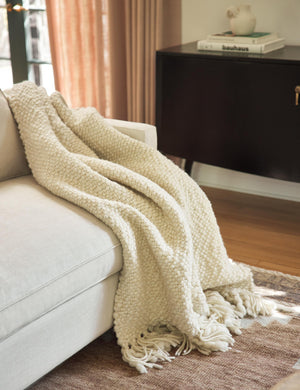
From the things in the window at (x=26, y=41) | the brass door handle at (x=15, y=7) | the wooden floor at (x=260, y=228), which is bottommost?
the wooden floor at (x=260, y=228)

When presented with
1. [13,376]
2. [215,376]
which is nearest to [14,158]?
[13,376]

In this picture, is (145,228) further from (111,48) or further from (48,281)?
(111,48)

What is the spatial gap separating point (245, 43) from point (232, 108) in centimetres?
29

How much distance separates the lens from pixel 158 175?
1832 mm

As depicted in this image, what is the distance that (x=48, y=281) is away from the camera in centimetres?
141

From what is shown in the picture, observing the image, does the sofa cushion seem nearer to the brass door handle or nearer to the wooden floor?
the wooden floor

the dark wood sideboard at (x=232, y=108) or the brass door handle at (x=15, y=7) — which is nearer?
the dark wood sideboard at (x=232, y=108)

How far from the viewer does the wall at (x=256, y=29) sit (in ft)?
8.80

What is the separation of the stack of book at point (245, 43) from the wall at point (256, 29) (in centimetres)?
13

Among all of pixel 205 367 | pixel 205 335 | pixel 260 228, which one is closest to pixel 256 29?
pixel 260 228

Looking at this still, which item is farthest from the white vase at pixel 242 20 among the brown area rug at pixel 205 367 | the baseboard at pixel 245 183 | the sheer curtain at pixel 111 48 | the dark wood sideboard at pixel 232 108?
the brown area rug at pixel 205 367

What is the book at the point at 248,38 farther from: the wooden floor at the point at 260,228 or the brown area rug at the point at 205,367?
the brown area rug at the point at 205,367

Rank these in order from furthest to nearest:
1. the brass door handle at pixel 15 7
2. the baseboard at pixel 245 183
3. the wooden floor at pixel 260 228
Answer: the brass door handle at pixel 15 7
the baseboard at pixel 245 183
the wooden floor at pixel 260 228

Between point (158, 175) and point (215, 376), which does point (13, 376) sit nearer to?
point (215, 376)
